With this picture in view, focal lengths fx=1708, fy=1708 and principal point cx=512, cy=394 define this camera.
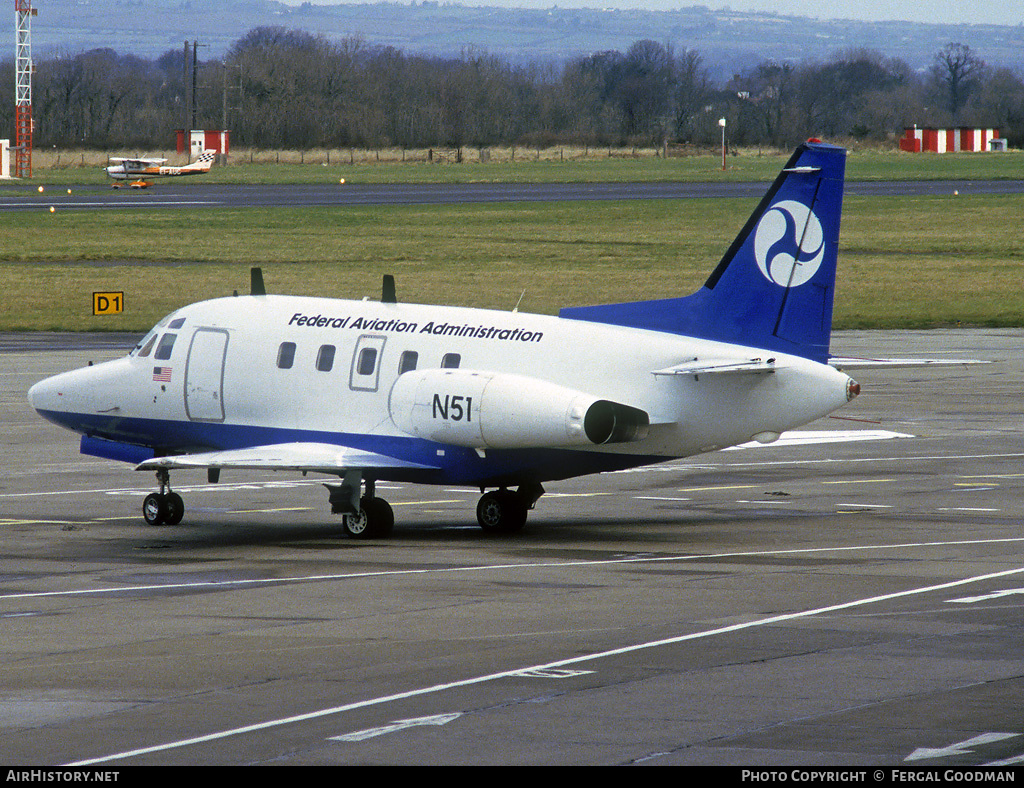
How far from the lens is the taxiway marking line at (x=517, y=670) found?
43.5 ft

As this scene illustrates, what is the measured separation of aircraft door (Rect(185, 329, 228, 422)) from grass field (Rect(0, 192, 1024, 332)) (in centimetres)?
3118

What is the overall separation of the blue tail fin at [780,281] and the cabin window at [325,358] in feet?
13.9

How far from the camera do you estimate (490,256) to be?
84.5 m

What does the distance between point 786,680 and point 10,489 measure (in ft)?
62.1

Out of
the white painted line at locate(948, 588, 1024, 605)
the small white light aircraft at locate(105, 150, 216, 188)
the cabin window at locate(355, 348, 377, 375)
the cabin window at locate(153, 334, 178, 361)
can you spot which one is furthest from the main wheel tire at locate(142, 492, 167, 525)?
the small white light aircraft at locate(105, 150, 216, 188)

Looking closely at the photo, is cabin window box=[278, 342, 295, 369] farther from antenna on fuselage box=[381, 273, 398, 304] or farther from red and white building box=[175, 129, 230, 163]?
red and white building box=[175, 129, 230, 163]

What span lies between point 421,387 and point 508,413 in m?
1.79

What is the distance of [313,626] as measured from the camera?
18531 mm

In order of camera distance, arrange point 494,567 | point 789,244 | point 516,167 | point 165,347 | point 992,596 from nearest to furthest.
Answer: point 992,596, point 494,567, point 789,244, point 165,347, point 516,167

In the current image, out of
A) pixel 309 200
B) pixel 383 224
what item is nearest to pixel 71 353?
pixel 383 224

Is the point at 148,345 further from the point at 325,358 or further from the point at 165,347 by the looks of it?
the point at 325,358

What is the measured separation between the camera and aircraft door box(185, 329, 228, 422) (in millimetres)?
27641

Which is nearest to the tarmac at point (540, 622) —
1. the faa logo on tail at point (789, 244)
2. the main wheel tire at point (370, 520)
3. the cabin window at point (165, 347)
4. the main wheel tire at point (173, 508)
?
the main wheel tire at point (370, 520)

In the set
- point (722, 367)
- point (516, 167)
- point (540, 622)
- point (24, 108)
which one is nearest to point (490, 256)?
point (722, 367)
